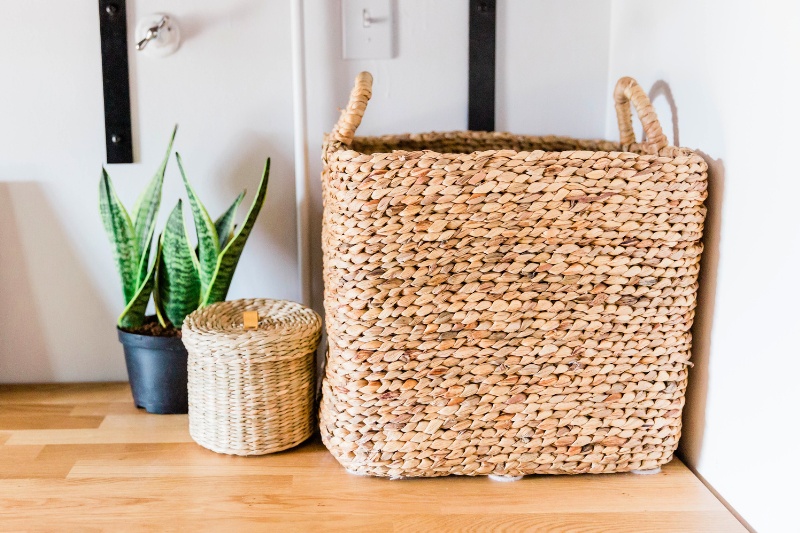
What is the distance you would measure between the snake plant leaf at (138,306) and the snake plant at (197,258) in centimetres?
3

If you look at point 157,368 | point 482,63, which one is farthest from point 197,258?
point 482,63

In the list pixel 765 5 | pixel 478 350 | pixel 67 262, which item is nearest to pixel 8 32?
pixel 67 262

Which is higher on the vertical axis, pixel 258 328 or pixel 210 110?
pixel 210 110

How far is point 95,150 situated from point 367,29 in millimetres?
560

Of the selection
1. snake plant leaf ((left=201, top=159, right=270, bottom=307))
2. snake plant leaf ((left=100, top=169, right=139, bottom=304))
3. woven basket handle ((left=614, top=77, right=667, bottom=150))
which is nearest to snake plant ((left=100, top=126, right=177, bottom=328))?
snake plant leaf ((left=100, top=169, right=139, bottom=304))

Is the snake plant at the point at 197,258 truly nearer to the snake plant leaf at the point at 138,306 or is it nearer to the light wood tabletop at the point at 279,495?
the snake plant leaf at the point at 138,306

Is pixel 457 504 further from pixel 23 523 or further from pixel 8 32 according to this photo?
pixel 8 32

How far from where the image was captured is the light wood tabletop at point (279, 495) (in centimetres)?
93

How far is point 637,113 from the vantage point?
110 cm

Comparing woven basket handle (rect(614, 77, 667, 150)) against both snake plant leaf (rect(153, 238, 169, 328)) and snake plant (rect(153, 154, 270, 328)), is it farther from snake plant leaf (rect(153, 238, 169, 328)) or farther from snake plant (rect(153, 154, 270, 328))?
snake plant leaf (rect(153, 238, 169, 328))

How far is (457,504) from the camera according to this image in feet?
3.20

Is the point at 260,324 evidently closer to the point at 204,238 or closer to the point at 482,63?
the point at 204,238

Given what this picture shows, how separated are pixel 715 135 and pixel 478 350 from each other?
17.8 inches

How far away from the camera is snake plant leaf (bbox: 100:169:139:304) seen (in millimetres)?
1216
